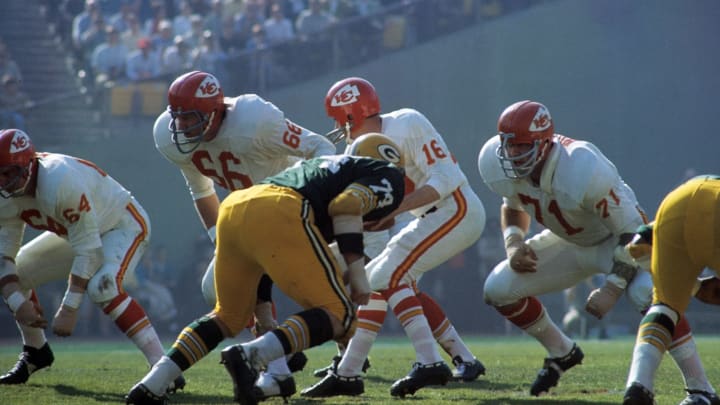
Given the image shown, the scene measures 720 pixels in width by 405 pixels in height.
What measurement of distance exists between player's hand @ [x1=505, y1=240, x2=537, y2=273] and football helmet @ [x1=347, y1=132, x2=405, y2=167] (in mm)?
1105

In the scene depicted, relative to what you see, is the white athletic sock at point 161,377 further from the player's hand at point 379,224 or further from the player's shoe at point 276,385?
the player's hand at point 379,224

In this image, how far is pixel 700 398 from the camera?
16.1 ft

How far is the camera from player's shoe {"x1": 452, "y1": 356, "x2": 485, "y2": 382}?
21.4ft

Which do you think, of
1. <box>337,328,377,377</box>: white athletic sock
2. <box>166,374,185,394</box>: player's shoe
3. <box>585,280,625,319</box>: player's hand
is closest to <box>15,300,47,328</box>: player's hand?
<box>166,374,185,394</box>: player's shoe

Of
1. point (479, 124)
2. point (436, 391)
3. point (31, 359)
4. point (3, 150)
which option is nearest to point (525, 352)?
point (436, 391)

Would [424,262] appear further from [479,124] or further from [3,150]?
[479,124]

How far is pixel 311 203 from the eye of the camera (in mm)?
4621

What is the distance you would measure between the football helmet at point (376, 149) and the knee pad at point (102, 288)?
179 cm

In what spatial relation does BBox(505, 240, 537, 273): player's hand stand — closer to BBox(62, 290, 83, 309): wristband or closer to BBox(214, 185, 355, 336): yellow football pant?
BBox(214, 185, 355, 336): yellow football pant

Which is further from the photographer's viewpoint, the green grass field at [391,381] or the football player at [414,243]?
the football player at [414,243]

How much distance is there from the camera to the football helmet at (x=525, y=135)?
5688 millimetres

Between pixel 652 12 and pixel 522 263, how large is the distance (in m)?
11.1

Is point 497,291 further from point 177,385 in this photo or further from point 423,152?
point 177,385

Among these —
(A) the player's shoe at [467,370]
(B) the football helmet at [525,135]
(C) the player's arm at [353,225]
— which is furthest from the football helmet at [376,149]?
(A) the player's shoe at [467,370]
